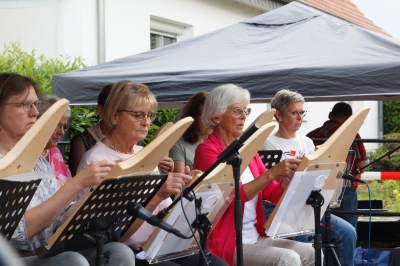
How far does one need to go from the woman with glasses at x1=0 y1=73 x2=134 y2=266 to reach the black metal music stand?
39cm

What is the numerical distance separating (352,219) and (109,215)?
4046 mm

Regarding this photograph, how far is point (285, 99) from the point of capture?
18.7ft

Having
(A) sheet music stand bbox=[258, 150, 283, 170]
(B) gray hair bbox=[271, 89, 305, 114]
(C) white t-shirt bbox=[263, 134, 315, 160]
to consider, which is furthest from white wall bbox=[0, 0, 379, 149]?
(A) sheet music stand bbox=[258, 150, 283, 170]

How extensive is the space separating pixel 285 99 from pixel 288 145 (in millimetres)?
396

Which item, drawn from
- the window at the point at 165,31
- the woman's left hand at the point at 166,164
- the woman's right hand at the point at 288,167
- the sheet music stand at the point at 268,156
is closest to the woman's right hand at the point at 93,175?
the woman's left hand at the point at 166,164

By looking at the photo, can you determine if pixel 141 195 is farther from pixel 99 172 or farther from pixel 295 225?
pixel 295 225

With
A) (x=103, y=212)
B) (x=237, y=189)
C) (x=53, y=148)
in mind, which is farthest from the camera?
(x=53, y=148)

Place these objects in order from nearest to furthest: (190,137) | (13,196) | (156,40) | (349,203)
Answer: (13,196) → (190,137) → (349,203) → (156,40)

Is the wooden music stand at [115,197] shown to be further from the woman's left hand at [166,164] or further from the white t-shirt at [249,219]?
the white t-shirt at [249,219]

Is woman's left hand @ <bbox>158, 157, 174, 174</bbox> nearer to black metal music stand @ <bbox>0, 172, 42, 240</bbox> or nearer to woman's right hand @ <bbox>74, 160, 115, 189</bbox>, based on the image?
woman's right hand @ <bbox>74, 160, 115, 189</bbox>

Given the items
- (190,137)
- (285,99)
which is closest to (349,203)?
(285,99)

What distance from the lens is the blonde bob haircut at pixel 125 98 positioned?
3979 millimetres

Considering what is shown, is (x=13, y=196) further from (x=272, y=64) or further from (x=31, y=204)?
(x=272, y=64)

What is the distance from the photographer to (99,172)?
283 cm
